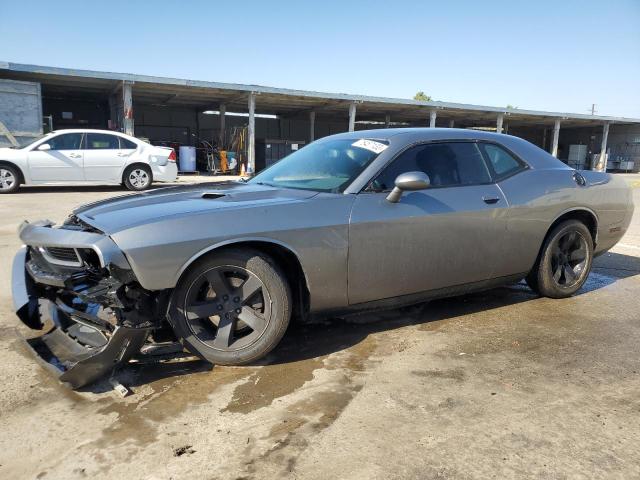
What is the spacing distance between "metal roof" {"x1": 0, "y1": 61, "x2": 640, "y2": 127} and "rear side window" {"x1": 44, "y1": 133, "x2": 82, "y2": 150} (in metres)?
6.87

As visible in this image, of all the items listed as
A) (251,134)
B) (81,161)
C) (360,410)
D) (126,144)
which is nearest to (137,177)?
(126,144)

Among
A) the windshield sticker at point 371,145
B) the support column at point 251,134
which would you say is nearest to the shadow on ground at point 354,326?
the windshield sticker at point 371,145

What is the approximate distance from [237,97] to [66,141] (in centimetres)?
1240

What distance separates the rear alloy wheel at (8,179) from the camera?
11.5 m

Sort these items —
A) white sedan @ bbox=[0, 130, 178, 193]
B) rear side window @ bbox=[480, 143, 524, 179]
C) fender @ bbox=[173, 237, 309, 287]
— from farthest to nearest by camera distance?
white sedan @ bbox=[0, 130, 178, 193], rear side window @ bbox=[480, 143, 524, 179], fender @ bbox=[173, 237, 309, 287]

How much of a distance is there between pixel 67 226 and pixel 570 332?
11.8 feet

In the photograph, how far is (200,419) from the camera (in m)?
2.40

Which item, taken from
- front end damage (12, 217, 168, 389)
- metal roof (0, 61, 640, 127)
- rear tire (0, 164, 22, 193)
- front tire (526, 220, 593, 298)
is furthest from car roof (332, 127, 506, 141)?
metal roof (0, 61, 640, 127)

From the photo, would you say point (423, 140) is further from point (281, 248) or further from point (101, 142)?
point (101, 142)

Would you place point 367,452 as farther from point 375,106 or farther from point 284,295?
point 375,106

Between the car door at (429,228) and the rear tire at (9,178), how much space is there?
37.4ft

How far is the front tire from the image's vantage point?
417cm

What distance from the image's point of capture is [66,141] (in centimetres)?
1191

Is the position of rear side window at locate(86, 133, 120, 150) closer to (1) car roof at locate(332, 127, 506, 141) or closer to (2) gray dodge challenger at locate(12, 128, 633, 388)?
(2) gray dodge challenger at locate(12, 128, 633, 388)
